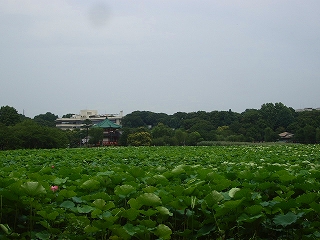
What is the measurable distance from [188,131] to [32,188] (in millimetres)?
51669

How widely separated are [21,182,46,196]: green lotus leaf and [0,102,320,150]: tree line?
28.4m

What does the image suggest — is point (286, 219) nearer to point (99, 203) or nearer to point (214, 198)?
point (214, 198)

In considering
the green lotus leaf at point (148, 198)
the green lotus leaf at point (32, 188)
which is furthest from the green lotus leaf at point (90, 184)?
the green lotus leaf at point (148, 198)

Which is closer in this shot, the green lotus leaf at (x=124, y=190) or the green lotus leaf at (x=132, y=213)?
the green lotus leaf at (x=132, y=213)

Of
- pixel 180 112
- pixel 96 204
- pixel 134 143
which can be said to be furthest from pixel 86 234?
pixel 180 112

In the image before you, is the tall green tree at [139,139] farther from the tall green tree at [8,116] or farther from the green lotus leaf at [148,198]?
the green lotus leaf at [148,198]

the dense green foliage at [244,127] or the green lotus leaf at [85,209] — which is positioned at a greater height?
the green lotus leaf at [85,209]

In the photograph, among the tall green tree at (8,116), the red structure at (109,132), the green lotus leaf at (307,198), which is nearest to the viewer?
the green lotus leaf at (307,198)

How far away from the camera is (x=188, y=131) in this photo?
5397 centimetres

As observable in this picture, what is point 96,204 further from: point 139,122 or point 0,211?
point 139,122

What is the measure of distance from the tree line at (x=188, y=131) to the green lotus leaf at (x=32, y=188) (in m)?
28.4

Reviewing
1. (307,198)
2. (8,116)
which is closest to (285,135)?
(8,116)

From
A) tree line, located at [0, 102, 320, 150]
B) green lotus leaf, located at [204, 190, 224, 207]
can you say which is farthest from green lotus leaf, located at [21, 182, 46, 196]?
tree line, located at [0, 102, 320, 150]

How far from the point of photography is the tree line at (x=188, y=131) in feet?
102
